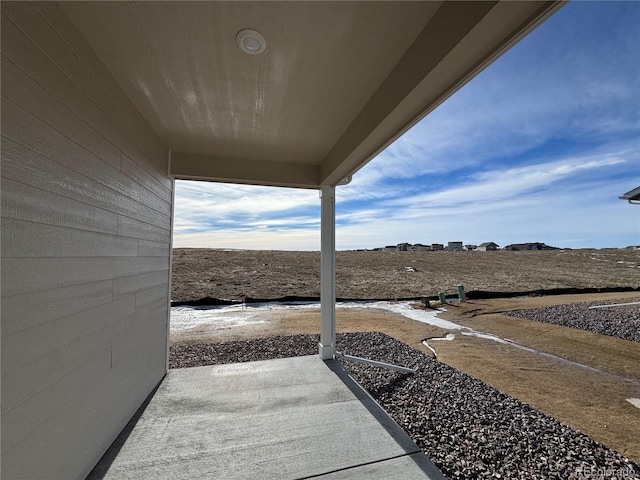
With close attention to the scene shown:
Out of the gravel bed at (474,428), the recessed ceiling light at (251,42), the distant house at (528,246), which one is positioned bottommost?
the gravel bed at (474,428)

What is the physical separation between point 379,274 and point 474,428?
10.7m

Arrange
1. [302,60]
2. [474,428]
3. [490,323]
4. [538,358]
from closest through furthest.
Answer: [302,60]
[474,428]
[538,358]
[490,323]

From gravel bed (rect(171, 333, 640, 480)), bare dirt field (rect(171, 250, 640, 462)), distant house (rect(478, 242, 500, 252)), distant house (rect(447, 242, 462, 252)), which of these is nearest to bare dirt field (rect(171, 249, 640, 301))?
bare dirt field (rect(171, 250, 640, 462))

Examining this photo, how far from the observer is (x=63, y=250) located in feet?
4.73

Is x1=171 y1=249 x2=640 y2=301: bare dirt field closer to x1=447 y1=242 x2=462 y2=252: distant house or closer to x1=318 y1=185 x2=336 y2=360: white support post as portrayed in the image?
x1=318 y1=185 x2=336 y2=360: white support post

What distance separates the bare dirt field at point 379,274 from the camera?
9.52 meters

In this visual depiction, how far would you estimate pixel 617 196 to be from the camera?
6.01m

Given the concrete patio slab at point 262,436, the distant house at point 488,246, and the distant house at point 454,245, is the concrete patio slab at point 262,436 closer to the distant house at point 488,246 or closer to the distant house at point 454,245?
the distant house at point 454,245

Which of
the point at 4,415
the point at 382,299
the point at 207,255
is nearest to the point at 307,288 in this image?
the point at 382,299

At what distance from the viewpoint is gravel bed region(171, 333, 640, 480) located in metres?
→ 1.76

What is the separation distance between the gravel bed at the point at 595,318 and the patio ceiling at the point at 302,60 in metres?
6.18

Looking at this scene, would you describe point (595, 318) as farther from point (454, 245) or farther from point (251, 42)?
point (454, 245)

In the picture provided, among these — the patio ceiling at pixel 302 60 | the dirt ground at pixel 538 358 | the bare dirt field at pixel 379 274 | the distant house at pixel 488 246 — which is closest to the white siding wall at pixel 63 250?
the patio ceiling at pixel 302 60

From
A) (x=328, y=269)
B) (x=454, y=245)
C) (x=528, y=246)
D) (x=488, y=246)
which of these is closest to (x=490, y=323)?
(x=328, y=269)
